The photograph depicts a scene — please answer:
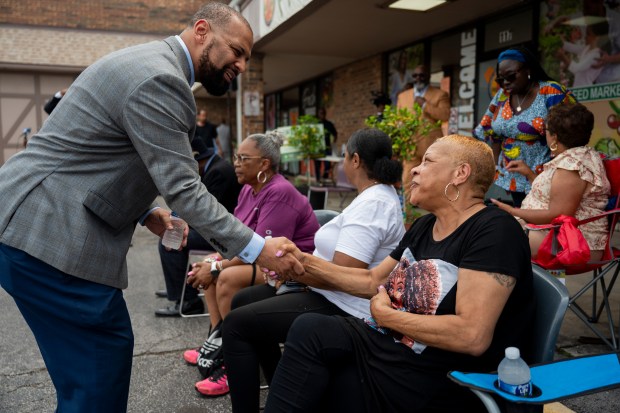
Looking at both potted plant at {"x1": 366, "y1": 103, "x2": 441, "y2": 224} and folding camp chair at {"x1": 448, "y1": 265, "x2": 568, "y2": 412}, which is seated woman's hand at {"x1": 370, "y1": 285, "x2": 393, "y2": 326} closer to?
folding camp chair at {"x1": 448, "y1": 265, "x2": 568, "y2": 412}

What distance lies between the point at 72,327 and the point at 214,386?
4.24ft

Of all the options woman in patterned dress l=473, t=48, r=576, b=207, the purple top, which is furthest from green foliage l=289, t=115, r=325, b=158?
the purple top

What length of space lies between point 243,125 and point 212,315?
890 centimetres

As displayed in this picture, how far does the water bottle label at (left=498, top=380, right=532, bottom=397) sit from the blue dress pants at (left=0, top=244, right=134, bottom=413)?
1.42 m

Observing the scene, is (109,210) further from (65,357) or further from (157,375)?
(157,375)

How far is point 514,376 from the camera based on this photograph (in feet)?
5.05

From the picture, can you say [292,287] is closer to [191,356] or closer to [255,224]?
[255,224]

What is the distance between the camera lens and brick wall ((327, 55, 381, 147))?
12.3 meters

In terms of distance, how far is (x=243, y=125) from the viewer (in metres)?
12.0

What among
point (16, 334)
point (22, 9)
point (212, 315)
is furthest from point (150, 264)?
point (22, 9)

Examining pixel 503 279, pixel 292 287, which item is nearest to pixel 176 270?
pixel 292 287

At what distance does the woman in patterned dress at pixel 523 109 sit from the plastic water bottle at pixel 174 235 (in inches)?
98.7

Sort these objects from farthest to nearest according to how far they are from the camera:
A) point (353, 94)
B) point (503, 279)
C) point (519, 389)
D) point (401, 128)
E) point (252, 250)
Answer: point (353, 94)
point (401, 128)
point (252, 250)
point (503, 279)
point (519, 389)

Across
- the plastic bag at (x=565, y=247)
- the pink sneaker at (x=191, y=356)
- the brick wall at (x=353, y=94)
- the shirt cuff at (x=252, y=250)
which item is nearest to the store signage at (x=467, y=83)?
the brick wall at (x=353, y=94)
